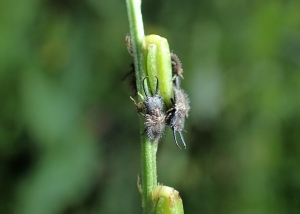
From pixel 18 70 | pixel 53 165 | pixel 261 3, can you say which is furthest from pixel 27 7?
pixel 261 3

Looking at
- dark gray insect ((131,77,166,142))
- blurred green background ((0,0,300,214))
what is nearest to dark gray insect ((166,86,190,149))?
dark gray insect ((131,77,166,142))

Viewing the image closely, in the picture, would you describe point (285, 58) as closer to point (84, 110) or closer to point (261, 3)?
point (261, 3)

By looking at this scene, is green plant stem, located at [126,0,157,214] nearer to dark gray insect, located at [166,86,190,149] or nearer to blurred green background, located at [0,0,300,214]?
dark gray insect, located at [166,86,190,149]

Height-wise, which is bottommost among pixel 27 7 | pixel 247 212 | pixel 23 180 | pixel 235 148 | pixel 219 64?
pixel 247 212

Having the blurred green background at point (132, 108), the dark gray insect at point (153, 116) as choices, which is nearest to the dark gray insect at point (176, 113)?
the dark gray insect at point (153, 116)

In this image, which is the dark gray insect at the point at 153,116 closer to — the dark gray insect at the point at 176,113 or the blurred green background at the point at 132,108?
the dark gray insect at the point at 176,113

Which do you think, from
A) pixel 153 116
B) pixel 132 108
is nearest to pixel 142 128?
pixel 153 116

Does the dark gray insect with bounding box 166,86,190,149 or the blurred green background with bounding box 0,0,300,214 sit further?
the blurred green background with bounding box 0,0,300,214

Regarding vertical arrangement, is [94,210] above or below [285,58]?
below

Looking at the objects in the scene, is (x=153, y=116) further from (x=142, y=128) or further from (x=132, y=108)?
(x=132, y=108)
